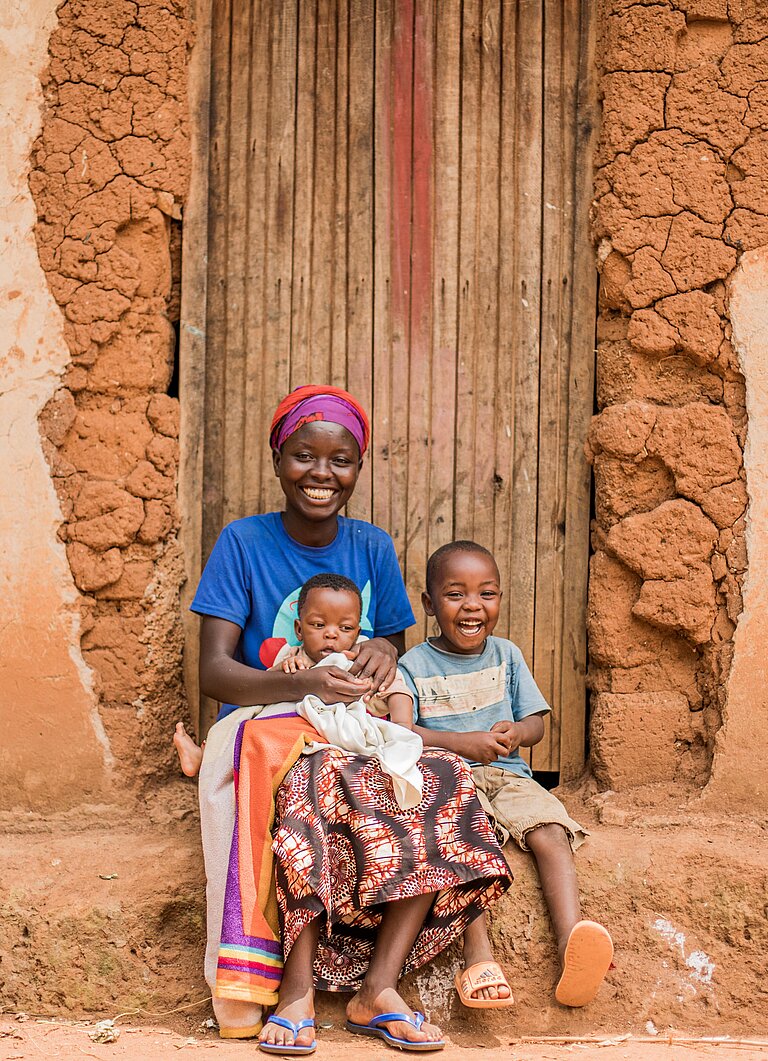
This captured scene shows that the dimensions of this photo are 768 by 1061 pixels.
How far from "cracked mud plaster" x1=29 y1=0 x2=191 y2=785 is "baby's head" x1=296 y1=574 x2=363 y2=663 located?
798 mm

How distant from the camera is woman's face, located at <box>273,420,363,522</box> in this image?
3.54 metres

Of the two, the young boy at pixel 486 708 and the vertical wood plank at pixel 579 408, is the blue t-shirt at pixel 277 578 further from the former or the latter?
the vertical wood plank at pixel 579 408

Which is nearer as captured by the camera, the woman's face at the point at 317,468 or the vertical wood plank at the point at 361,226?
the woman's face at the point at 317,468

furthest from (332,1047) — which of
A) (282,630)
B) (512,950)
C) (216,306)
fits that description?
(216,306)

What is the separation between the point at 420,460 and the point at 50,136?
5.55ft

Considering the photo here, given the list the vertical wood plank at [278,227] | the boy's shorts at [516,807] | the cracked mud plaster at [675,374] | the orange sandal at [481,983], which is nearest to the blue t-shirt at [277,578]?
the vertical wood plank at [278,227]

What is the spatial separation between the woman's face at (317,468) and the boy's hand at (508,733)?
0.86 metres

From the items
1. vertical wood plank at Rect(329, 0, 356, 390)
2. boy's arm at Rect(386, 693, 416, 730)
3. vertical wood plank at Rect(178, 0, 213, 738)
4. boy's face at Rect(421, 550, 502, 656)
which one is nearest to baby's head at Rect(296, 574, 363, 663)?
boy's arm at Rect(386, 693, 416, 730)

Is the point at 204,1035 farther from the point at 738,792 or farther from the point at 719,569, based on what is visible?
the point at 719,569

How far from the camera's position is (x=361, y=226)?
4.09m

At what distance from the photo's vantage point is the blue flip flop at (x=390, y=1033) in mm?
2740

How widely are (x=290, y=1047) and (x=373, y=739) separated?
0.79 meters

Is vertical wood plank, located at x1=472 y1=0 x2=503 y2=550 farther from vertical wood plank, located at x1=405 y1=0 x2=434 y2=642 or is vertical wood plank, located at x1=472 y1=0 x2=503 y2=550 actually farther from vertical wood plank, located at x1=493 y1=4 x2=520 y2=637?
vertical wood plank, located at x1=405 y1=0 x2=434 y2=642

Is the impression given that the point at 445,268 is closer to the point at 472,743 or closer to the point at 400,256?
the point at 400,256
